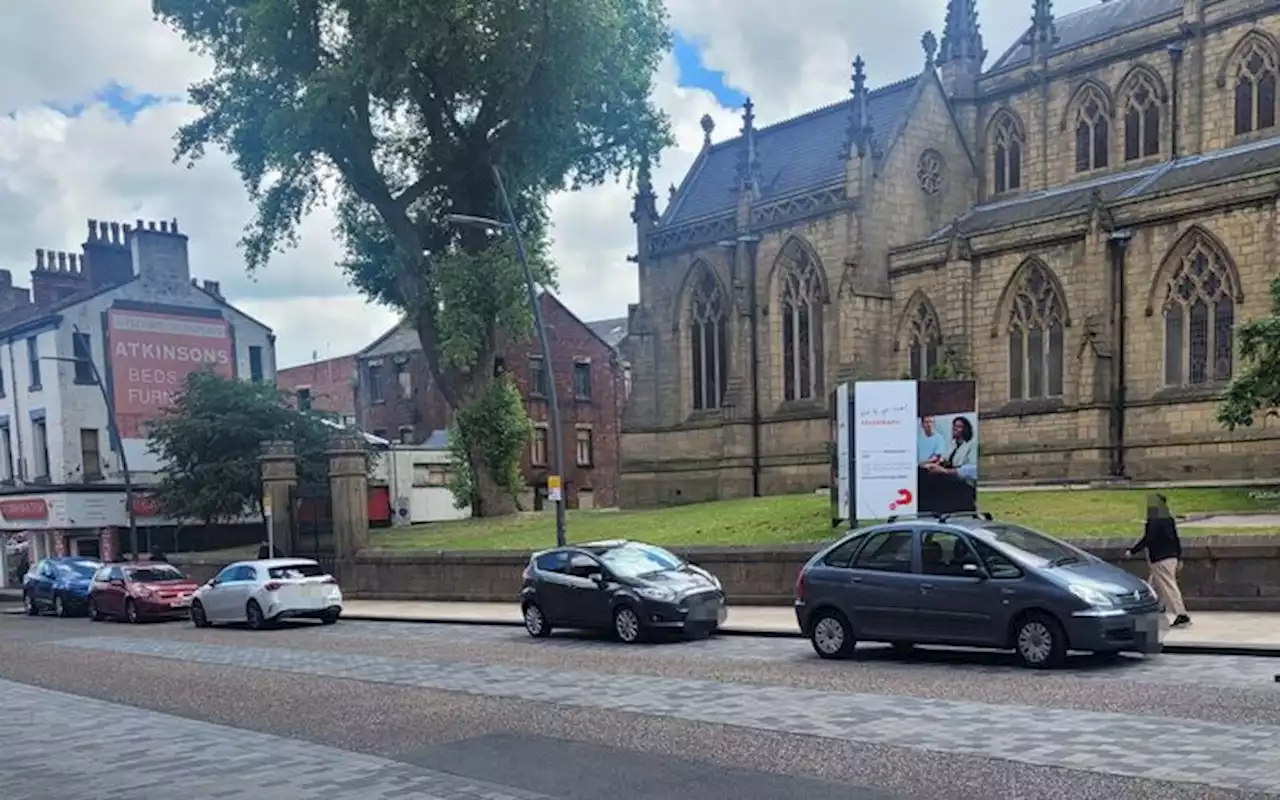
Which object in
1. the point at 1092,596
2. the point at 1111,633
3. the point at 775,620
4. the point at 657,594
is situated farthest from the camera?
the point at 775,620

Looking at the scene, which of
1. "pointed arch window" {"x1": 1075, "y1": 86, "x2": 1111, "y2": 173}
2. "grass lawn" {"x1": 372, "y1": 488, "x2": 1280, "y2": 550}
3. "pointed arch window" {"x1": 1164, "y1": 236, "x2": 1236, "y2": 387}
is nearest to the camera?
"grass lawn" {"x1": 372, "y1": 488, "x2": 1280, "y2": 550}

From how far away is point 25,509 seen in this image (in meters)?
42.1

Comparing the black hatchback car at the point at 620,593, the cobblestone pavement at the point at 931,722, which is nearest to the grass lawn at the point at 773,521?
the black hatchback car at the point at 620,593

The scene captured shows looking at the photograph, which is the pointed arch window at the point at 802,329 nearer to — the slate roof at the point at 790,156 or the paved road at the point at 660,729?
the slate roof at the point at 790,156

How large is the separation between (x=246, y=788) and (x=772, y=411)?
3170 centimetres

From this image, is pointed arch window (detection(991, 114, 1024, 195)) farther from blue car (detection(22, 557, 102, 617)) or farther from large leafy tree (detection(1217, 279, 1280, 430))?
blue car (detection(22, 557, 102, 617))

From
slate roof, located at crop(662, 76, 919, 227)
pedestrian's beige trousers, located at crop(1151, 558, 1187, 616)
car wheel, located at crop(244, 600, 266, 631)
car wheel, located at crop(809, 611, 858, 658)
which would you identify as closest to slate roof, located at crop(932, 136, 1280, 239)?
slate roof, located at crop(662, 76, 919, 227)

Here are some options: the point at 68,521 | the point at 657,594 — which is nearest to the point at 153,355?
the point at 68,521

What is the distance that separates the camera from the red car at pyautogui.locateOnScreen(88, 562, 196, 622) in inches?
993

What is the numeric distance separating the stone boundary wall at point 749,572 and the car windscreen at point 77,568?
3412 mm

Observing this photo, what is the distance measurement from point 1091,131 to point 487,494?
24.1 m

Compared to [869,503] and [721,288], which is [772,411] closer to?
[721,288]

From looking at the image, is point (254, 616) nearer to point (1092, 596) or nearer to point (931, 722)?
point (931, 722)

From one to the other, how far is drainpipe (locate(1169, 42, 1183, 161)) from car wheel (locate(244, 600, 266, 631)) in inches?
1178
